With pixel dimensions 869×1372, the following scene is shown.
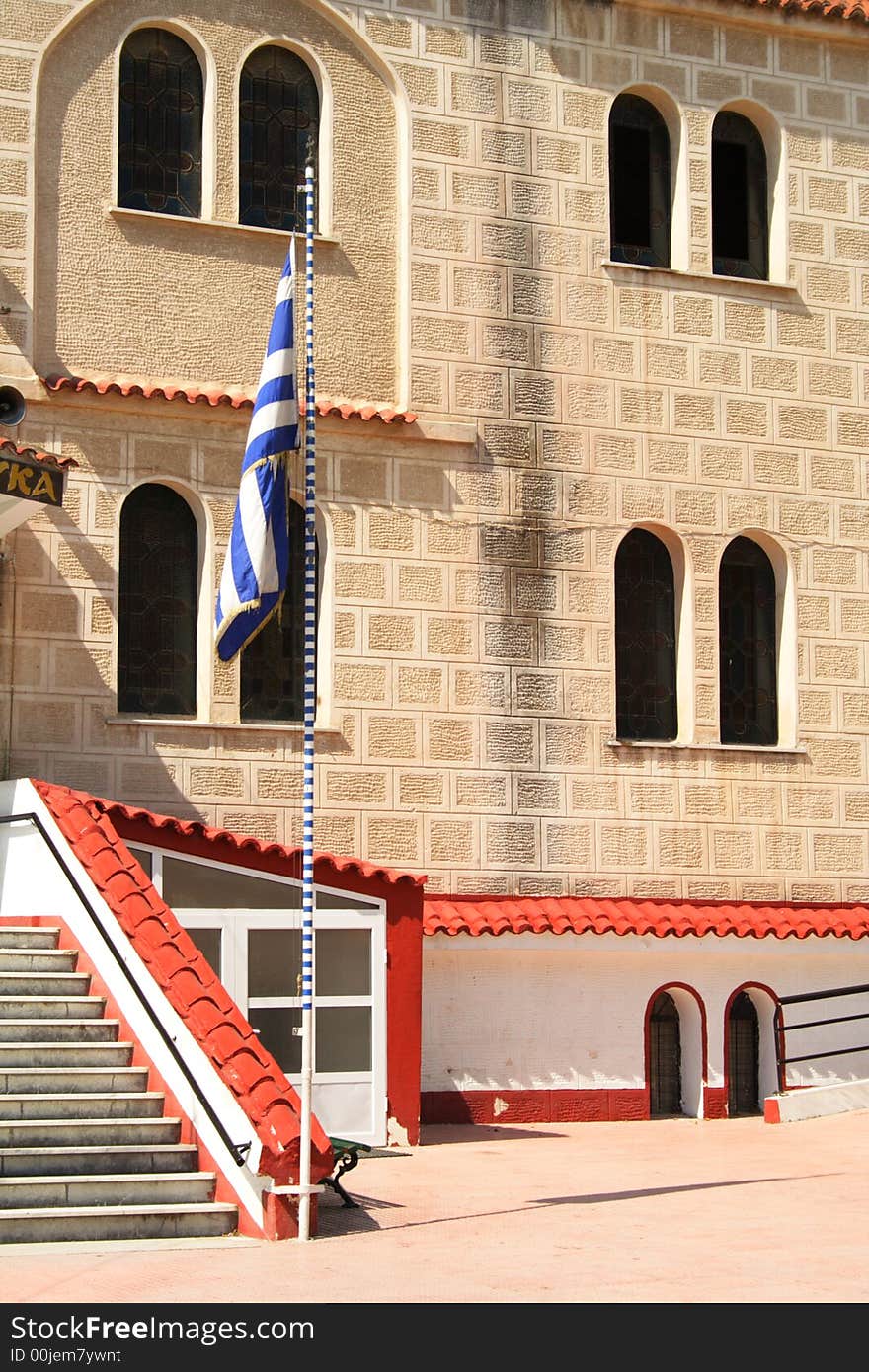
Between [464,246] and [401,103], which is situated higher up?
[401,103]

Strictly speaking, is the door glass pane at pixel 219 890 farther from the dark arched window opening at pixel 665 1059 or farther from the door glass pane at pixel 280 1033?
the dark arched window opening at pixel 665 1059

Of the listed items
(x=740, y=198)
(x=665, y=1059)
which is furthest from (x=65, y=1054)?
(x=740, y=198)

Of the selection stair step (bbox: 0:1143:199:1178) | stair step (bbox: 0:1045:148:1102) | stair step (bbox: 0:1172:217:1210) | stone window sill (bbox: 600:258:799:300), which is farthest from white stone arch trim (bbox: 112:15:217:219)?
stair step (bbox: 0:1172:217:1210)

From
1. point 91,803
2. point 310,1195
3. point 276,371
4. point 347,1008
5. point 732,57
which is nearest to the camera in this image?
point 310,1195

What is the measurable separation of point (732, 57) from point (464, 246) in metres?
3.80

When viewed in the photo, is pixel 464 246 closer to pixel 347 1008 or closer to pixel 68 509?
pixel 68 509

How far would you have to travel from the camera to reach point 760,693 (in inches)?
774

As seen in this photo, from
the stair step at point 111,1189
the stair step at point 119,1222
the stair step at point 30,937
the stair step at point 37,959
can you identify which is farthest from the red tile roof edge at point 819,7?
the stair step at point 119,1222

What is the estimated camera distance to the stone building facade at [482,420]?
17.3 m

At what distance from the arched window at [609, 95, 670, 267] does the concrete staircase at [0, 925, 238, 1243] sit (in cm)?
1059

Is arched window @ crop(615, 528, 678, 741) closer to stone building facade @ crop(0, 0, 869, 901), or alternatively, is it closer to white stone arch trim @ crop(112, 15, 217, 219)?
stone building facade @ crop(0, 0, 869, 901)
